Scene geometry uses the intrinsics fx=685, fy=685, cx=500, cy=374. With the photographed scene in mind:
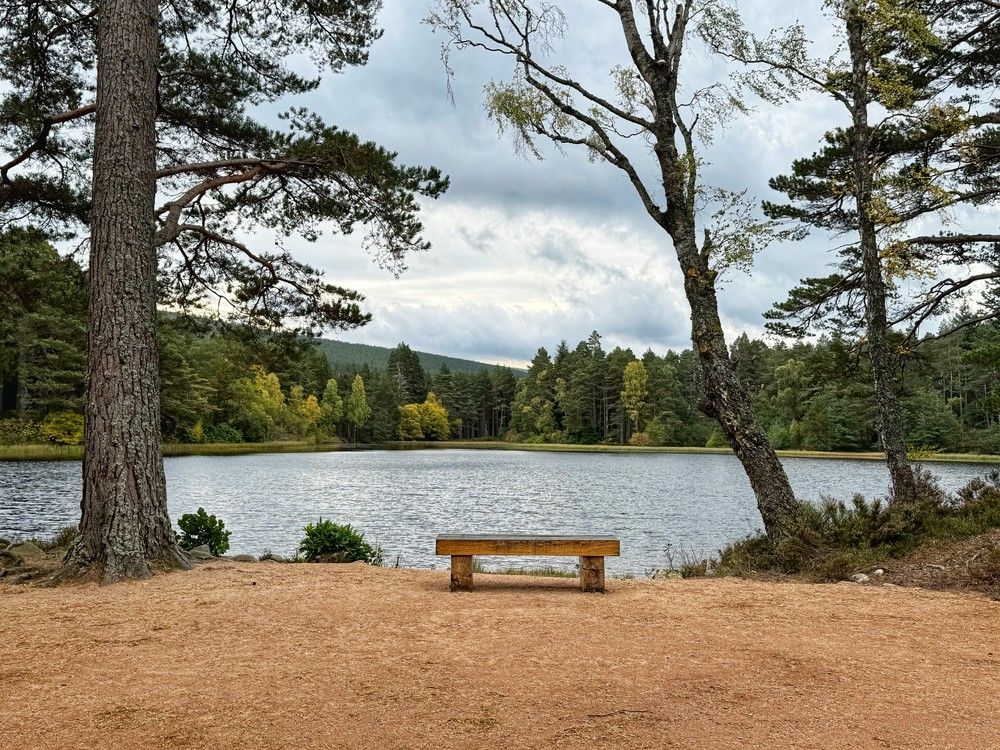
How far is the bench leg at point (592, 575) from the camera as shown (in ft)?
21.5

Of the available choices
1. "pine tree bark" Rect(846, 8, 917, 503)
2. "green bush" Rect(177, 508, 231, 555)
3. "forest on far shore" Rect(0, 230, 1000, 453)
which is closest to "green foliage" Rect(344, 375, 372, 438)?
"forest on far shore" Rect(0, 230, 1000, 453)

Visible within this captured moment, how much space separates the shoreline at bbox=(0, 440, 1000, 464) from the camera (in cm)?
3821

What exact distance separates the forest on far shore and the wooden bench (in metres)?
4.25

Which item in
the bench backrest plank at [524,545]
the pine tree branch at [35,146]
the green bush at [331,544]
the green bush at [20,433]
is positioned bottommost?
the green bush at [331,544]

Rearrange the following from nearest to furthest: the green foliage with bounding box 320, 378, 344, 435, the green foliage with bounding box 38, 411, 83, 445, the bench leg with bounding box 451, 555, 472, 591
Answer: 1. the bench leg with bounding box 451, 555, 472, 591
2. the green foliage with bounding box 38, 411, 83, 445
3. the green foliage with bounding box 320, 378, 344, 435

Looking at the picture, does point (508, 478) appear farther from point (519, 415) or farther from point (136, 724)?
point (519, 415)

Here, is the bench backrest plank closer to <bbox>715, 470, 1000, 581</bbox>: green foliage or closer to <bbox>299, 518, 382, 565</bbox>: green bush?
<bbox>715, 470, 1000, 581</bbox>: green foliage

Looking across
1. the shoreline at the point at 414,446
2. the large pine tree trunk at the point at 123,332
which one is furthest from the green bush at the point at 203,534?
the shoreline at the point at 414,446

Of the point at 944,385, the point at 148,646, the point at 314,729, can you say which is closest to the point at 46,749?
the point at 314,729

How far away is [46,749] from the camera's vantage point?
118 inches

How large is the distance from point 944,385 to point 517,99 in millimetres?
66906

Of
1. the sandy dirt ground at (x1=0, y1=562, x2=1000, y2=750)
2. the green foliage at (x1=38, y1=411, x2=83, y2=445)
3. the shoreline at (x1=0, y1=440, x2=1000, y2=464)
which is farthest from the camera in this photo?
the green foliage at (x1=38, y1=411, x2=83, y2=445)

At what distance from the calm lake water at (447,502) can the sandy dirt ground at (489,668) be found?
6.12 metres

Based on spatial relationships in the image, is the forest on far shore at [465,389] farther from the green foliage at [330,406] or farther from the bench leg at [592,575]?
the bench leg at [592,575]
